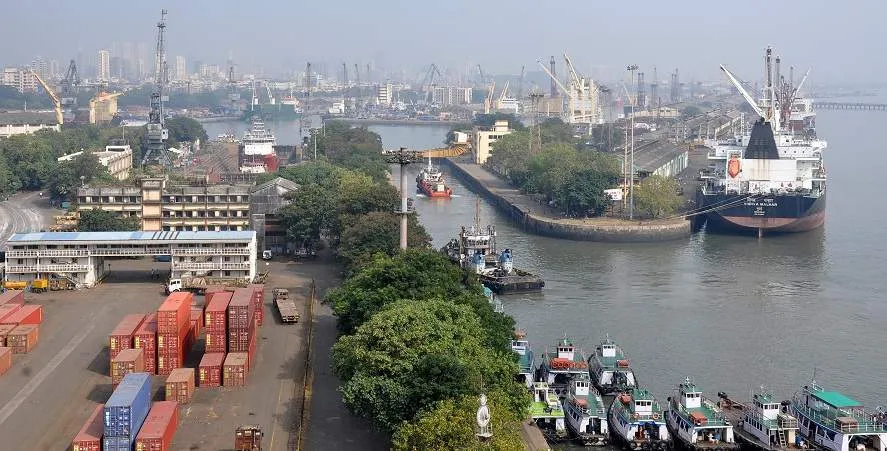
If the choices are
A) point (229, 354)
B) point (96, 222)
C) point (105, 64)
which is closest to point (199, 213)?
point (96, 222)

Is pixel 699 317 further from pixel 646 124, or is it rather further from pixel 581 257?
pixel 646 124

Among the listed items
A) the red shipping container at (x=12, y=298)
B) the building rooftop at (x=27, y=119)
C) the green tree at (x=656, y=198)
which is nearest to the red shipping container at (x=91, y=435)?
the red shipping container at (x=12, y=298)

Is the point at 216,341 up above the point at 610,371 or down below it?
above

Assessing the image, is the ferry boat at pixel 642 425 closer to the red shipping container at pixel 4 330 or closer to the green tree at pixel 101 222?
the red shipping container at pixel 4 330

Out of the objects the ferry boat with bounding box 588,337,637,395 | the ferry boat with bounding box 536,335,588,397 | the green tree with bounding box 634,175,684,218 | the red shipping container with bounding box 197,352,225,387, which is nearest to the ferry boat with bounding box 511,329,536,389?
the ferry boat with bounding box 536,335,588,397

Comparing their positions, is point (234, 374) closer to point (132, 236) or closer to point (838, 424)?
point (838, 424)

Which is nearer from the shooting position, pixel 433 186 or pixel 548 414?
pixel 548 414

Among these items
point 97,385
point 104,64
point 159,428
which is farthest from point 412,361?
point 104,64
